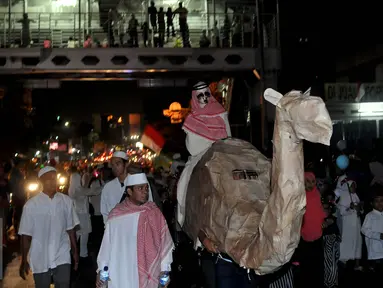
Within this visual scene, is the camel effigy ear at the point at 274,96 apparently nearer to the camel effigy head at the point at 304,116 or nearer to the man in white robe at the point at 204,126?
the camel effigy head at the point at 304,116

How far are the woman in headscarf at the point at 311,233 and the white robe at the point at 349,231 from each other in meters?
5.00

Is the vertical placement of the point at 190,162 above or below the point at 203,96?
below

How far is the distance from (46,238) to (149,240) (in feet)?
6.70

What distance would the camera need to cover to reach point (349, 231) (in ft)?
46.3

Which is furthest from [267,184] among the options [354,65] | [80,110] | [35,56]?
[80,110]

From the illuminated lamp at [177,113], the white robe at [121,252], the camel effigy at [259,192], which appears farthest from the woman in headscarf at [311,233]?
the illuminated lamp at [177,113]

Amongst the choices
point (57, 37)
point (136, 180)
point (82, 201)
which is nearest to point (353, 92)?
point (82, 201)

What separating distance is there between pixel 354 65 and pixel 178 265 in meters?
19.4

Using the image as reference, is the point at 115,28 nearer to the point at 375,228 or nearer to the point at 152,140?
the point at 152,140

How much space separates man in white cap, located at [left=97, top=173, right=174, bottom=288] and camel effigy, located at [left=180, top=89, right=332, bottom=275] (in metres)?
0.47

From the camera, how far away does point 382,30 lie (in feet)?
85.2

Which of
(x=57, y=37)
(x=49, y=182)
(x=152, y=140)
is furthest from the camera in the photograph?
(x=57, y=37)

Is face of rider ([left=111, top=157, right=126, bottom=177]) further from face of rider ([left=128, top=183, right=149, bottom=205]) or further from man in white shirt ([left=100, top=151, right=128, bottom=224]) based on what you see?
face of rider ([left=128, top=183, right=149, bottom=205])

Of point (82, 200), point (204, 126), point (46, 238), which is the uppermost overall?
point (204, 126)
